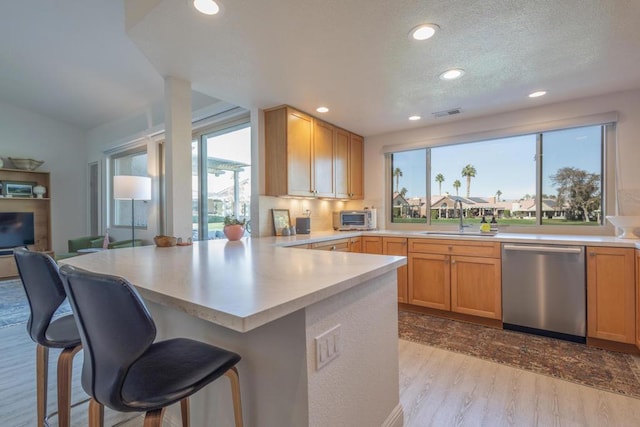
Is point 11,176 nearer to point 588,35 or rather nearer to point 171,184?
point 171,184

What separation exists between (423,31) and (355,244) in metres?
2.42

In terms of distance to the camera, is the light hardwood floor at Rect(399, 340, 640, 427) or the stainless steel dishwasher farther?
the stainless steel dishwasher

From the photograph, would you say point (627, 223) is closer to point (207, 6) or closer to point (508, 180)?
point (508, 180)

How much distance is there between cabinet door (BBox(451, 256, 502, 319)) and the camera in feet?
9.91

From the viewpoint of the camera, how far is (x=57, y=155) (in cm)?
626

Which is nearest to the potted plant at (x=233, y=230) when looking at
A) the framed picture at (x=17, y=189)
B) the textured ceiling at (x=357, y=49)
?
the textured ceiling at (x=357, y=49)

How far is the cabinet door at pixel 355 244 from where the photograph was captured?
12.0ft

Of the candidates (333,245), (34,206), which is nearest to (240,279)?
(333,245)

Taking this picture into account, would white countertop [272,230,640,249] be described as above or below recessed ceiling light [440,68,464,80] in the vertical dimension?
below

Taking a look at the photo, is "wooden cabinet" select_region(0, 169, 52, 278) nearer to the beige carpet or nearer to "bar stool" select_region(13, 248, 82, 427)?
"bar stool" select_region(13, 248, 82, 427)

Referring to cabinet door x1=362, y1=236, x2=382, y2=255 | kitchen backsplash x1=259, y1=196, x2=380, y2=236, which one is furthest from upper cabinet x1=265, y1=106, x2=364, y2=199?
cabinet door x1=362, y1=236, x2=382, y2=255

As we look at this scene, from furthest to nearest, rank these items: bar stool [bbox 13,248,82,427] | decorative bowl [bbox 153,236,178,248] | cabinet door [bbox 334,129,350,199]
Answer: cabinet door [bbox 334,129,350,199]
decorative bowl [bbox 153,236,178,248]
bar stool [bbox 13,248,82,427]

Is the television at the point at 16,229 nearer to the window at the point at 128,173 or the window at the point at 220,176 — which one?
the window at the point at 128,173

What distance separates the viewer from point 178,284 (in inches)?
41.9
